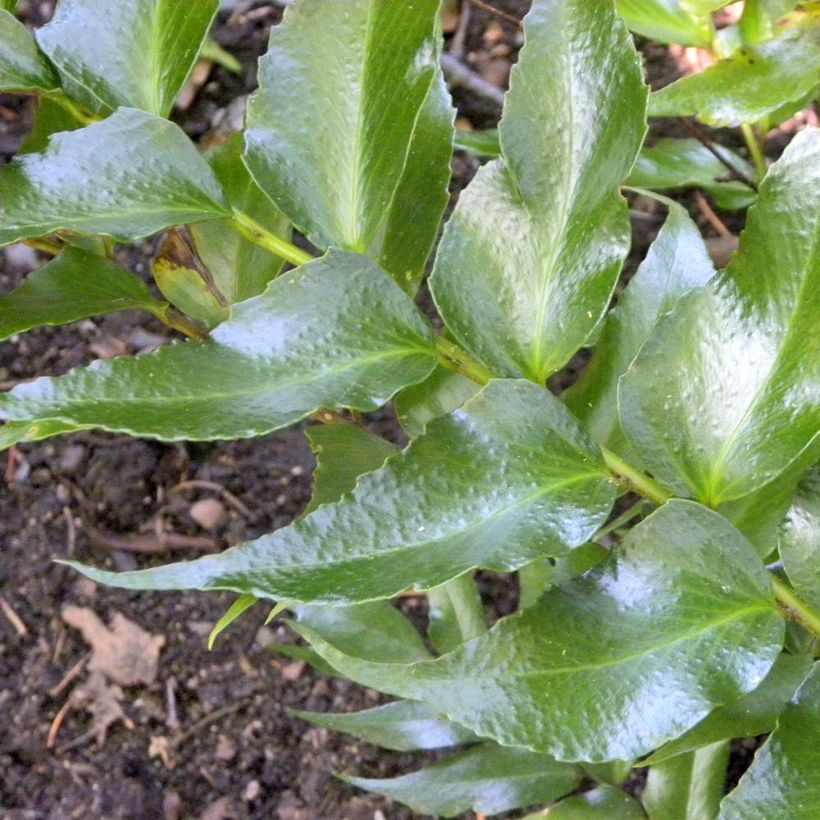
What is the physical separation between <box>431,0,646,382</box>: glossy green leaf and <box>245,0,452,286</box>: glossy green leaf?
5cm

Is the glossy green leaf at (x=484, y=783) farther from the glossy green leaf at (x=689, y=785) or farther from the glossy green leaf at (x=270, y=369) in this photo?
the glossy green leaf at (x=270, y=369)

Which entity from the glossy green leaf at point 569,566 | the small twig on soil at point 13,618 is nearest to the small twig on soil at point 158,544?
the small twig on soil at point 13,618

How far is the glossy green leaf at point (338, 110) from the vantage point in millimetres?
620

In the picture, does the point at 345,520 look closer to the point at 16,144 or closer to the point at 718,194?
the point at 718,194

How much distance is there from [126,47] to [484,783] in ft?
2.05

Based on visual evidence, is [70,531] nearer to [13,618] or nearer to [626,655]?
[13,618]

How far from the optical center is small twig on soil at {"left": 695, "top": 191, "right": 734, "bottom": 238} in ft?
4.22

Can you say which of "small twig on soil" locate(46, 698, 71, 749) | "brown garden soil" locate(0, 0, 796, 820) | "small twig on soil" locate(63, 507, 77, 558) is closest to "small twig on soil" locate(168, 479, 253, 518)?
"brown garden soil" locate(0, 0, 796, 820)

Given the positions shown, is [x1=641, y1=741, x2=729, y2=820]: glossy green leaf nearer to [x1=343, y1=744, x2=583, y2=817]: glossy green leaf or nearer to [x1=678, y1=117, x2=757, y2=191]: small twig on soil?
[x1=343, y1=744, x2=583, y2=817]: glossy green leaf

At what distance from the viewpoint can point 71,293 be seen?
708 mm

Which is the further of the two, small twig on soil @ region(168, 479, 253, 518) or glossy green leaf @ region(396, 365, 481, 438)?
small twig on soil @ region(168, 479, 253, 518)

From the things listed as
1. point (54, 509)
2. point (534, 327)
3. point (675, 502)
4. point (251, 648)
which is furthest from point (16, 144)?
point (675, 502)

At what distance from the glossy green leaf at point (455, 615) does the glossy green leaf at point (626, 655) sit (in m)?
0.30

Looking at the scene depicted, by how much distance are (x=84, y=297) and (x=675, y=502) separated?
0.41m
